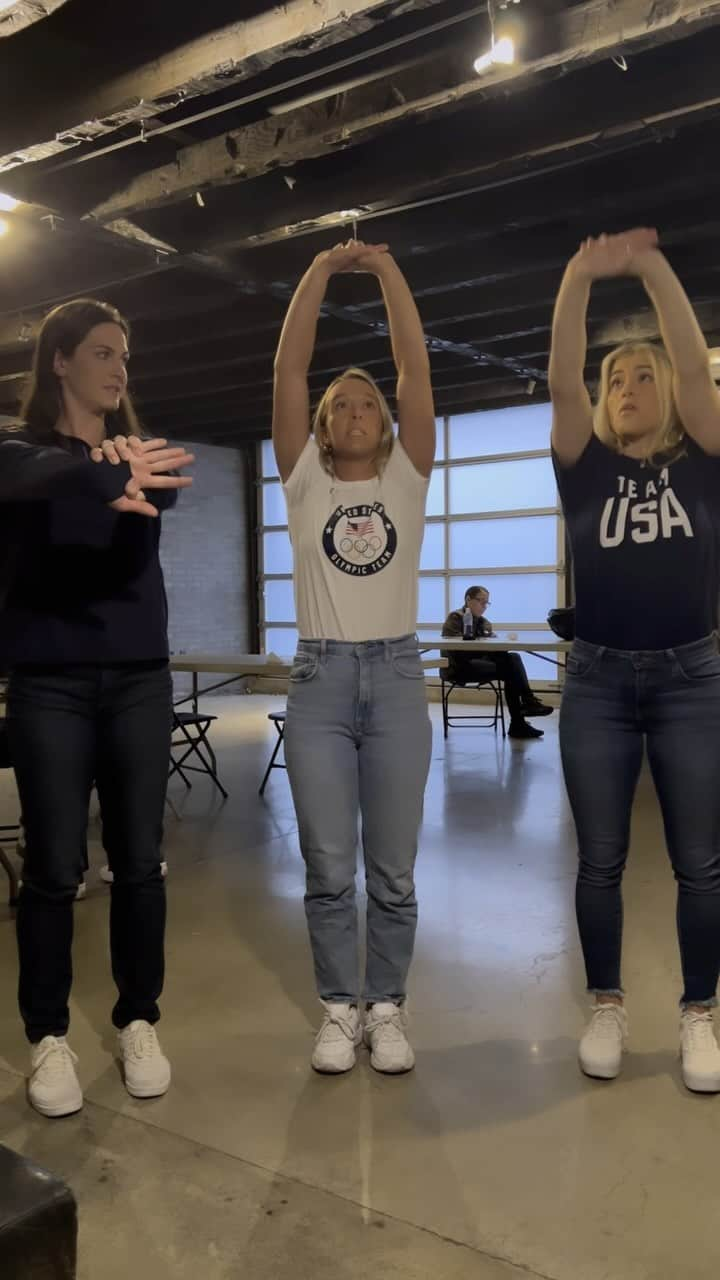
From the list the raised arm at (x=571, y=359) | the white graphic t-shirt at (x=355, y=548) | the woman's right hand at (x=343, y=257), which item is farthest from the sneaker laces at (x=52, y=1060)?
the woman's right hand at (x=343, y=257)

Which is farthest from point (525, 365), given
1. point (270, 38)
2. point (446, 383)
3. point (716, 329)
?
point (270, 38)

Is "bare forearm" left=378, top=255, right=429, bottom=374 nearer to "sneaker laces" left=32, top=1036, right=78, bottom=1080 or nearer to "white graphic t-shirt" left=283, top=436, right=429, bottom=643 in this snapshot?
"white graphic t-shirt" left=283, top=436, right=429, bottom=643

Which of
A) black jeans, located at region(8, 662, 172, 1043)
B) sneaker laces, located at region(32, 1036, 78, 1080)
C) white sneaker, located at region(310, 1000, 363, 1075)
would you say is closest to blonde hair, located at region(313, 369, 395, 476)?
black jeans, located at region(8, 662, 172, 1043)

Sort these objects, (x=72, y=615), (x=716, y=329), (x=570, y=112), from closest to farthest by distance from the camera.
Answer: (x=72, y=615)
(x=570, y=112)
(x=716, y=329)

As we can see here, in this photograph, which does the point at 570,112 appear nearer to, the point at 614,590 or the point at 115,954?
the point at 614,590

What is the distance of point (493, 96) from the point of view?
10.9 ft

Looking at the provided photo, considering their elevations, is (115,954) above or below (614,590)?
below

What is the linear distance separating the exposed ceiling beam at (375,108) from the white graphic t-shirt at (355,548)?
1891 mm

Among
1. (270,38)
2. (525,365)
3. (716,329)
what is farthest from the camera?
(525,365)

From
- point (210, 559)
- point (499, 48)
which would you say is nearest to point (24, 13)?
point (499, 48)

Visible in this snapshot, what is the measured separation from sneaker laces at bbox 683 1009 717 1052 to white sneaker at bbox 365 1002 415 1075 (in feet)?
1.86

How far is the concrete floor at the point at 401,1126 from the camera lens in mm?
1443

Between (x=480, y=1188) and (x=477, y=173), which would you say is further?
(x=477, y=173)

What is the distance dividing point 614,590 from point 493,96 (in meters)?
2.28
